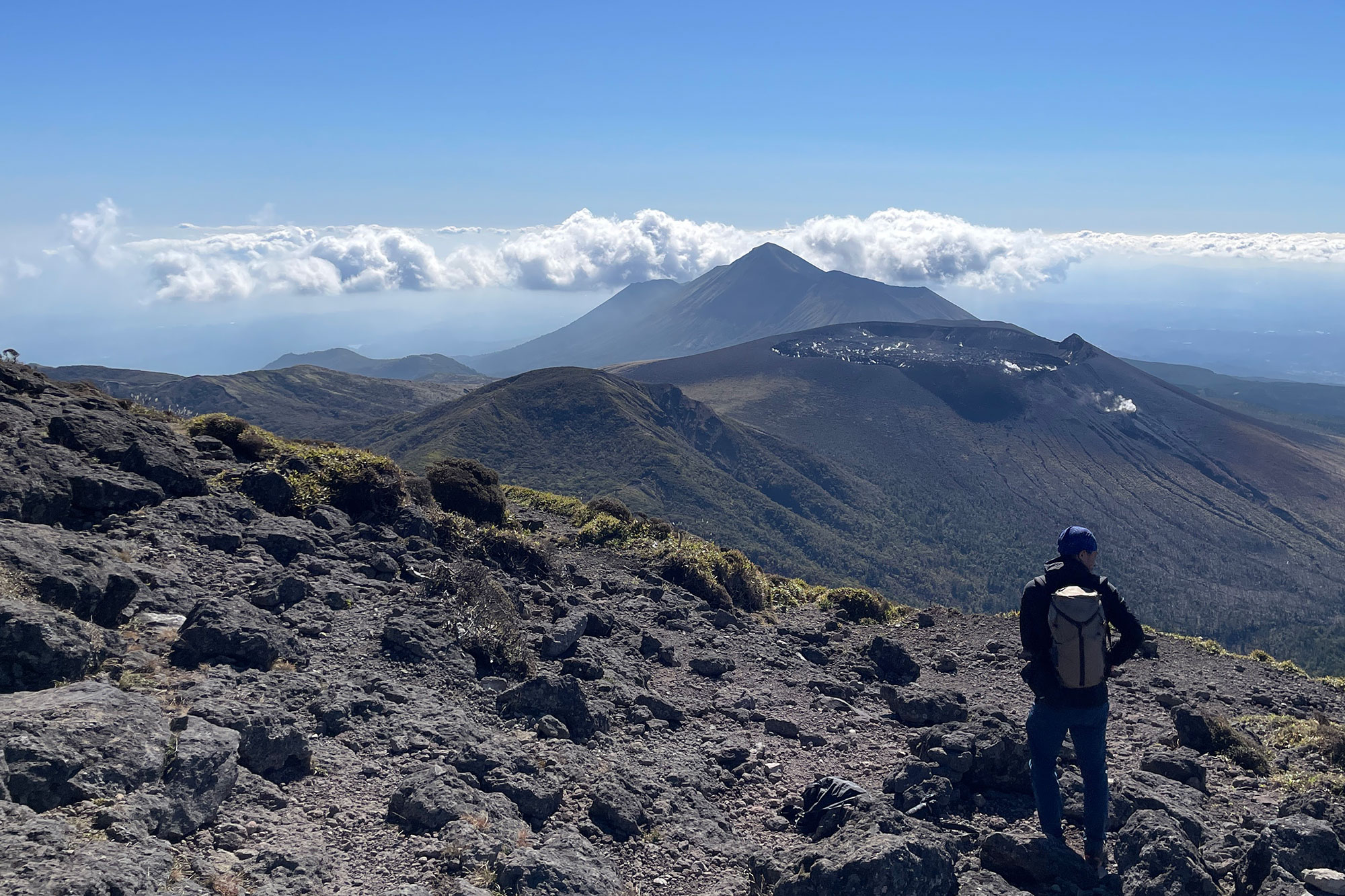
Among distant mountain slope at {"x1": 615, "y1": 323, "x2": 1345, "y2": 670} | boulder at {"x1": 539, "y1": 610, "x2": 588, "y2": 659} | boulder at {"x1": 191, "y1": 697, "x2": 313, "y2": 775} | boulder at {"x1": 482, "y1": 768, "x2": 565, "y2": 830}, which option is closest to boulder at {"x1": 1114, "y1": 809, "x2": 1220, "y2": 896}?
boulder at {"x1": 482, "y1": 768, "x2": 565, "y2": 830}

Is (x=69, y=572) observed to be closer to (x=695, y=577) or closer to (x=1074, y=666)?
(x=1074, y=666)

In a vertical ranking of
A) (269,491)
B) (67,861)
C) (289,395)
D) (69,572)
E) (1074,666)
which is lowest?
(67,861)

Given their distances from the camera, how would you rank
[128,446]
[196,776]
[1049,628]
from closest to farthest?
[196,776]
[1049,628]
[128,446]

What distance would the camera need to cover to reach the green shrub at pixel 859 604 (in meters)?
14.9

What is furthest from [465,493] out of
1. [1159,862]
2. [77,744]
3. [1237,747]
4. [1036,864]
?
[1237,747]

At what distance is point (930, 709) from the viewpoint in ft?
30.7

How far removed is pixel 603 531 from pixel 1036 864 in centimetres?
1083

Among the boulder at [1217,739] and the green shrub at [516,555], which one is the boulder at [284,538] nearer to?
the green shrub at [516,555]

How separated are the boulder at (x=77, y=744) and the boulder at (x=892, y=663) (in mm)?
8965

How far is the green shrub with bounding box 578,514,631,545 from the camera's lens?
50.9ft

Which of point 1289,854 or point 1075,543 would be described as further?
point 1075,543

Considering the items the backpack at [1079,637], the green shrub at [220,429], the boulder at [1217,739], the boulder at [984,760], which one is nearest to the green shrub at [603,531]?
the green shrub at [220,429]

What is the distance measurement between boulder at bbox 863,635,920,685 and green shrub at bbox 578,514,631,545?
5.71 m

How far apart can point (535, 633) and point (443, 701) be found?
7.52 feet
